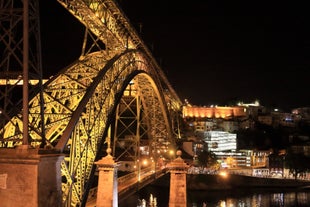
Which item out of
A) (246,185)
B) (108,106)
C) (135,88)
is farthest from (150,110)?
(246,185)

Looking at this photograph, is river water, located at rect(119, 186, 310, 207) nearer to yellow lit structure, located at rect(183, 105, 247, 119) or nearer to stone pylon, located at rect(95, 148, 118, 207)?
stone pylon, located at rect(95, 148, 118, 207)

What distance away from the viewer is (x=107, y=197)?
61.5 ft

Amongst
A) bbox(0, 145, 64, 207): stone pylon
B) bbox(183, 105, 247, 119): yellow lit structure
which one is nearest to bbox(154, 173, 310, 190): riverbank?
bbox(183, 105, 247, 119): yellow lit structure

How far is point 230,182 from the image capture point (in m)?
70.1

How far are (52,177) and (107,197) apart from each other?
9.74 m

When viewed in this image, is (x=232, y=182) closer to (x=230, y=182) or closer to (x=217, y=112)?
(x=230, y=182)

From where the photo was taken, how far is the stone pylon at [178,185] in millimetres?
20469

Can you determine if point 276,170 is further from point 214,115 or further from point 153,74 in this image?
point 153,74

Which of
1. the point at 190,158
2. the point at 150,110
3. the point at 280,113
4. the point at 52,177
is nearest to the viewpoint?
the point at 52,177

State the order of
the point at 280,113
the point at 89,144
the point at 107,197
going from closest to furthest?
the point at 89,144
the point at 107,197
the point at 280,113

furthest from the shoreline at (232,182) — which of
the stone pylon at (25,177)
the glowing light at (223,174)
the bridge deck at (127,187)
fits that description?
the stone pylon at (25,177)

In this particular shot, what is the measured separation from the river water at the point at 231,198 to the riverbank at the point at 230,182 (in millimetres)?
2163

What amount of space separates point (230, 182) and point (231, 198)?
12931 mm

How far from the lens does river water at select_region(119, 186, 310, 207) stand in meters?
49.3
